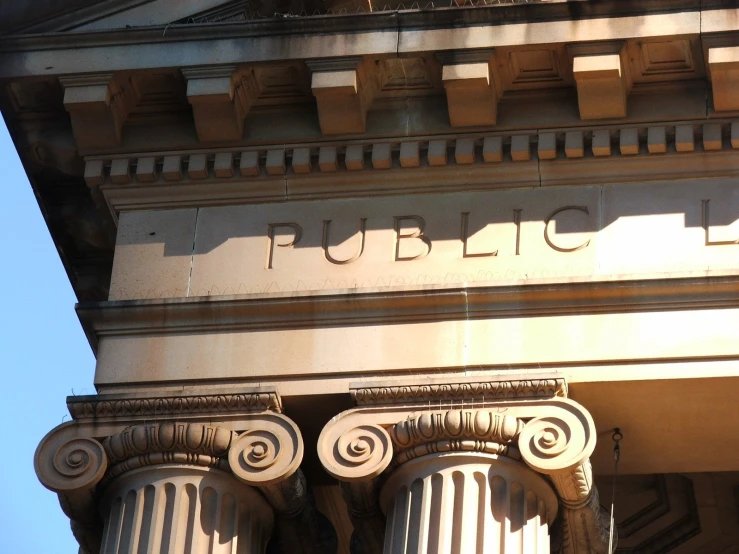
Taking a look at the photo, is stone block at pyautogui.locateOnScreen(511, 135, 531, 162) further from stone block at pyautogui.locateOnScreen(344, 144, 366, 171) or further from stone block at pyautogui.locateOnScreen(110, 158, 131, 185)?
stone block at pyautogui.locateOnScreen(110, 158, 131, 185)

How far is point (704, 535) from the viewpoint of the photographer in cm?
2433

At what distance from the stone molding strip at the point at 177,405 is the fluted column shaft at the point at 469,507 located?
5.14ft

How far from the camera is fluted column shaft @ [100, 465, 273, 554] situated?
18.4m

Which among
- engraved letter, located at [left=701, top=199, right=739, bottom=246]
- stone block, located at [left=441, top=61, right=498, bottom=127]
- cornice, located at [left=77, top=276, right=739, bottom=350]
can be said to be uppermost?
stone block, located at [left=441, top=61, right=498, bottom=127]

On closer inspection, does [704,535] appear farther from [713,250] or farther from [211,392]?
[211,392]

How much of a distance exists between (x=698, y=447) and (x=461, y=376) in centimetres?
269

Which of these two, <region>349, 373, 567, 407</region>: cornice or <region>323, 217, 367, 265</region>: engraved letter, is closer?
<region>349, 373, 567, 407</region>: cornice

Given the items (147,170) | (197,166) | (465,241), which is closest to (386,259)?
(465,241)

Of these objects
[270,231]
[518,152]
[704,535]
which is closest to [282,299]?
[270,231]

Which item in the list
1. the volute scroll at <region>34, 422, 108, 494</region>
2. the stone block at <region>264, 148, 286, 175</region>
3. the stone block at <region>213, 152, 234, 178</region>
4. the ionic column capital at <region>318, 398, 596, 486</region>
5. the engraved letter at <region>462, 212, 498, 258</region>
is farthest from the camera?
the stone block at <region>213, 152, 234, 178</region>

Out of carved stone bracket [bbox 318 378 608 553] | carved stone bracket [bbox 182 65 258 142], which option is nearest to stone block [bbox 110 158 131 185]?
carved stone bracket [bbox 182 65 258 142]

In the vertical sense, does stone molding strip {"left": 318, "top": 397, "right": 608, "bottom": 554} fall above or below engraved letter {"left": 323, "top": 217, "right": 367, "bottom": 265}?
below

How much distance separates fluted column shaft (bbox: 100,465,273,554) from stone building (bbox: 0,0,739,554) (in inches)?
1.0

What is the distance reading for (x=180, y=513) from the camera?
1853 centimetres
